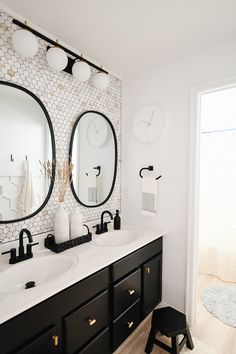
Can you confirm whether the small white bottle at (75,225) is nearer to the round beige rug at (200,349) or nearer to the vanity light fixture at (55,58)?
the vanity light fixture at (55,58)

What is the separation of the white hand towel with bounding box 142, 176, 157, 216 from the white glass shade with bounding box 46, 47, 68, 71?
4.12ft

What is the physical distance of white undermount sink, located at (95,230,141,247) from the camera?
1.92 meters

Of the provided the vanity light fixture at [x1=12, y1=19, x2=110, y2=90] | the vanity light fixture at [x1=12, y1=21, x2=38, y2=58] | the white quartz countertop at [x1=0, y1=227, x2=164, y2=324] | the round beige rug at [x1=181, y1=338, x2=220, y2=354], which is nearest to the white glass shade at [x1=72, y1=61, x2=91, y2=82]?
the vanity light fixture at [x1=12, y1=19, x2=110, y2=90]

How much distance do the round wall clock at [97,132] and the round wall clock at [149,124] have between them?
13.3 inches

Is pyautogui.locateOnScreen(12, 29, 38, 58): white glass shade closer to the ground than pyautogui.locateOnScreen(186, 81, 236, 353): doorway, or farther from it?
farther from it

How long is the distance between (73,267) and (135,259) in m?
0.57

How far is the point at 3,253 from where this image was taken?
1321 millimetres

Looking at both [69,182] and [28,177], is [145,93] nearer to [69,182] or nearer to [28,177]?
[69,182]

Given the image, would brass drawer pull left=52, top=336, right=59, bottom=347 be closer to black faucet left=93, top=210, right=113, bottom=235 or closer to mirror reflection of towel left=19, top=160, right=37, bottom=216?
mirror reflection of towel left=19, top=160, right=37, bottom=216

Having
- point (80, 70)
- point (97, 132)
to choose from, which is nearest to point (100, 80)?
point (80, 70)

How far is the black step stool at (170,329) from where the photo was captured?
1461mm

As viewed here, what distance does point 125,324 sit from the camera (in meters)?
1.56

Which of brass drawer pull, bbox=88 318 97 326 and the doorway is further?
the doorway

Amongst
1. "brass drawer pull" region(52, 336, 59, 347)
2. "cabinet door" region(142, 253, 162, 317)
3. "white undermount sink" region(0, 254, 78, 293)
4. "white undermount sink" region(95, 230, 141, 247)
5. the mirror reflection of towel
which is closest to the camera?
"brass drawer pull" region(52, 336, 59, 347)
